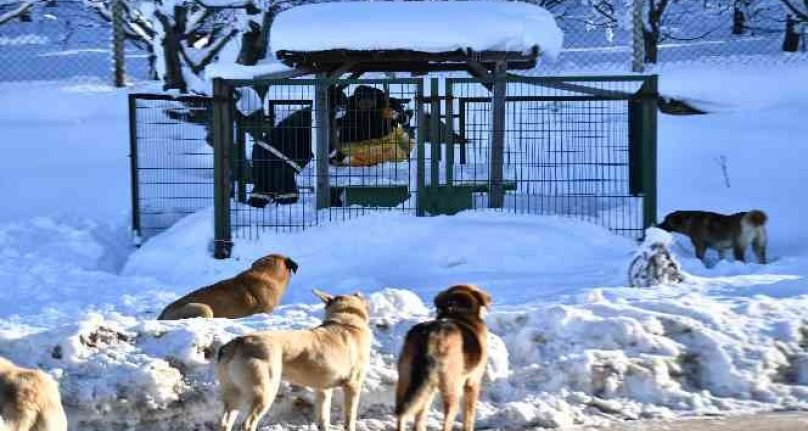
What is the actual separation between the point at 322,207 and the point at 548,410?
7.17 m

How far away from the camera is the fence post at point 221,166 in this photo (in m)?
14.2

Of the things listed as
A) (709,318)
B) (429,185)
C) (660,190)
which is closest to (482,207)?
(429,185)

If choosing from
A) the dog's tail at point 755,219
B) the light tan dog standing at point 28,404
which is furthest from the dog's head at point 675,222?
the light tan dog standing at point 28,404

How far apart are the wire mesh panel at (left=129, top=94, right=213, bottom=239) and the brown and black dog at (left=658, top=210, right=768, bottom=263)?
16.8 feet

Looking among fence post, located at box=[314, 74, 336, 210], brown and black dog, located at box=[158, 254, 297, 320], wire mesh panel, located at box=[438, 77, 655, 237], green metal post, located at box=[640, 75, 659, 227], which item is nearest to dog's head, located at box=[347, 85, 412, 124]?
fence post, located at box=[314, 74, 336, 210]

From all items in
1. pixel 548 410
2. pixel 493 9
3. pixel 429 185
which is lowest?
pixel 548 410

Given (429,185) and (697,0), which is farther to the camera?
(697,0)

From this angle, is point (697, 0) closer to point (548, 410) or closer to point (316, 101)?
point (316, 101)

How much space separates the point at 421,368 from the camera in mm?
7012

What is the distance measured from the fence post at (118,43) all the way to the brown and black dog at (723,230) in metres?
11.9

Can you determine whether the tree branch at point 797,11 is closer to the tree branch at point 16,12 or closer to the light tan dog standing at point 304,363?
the tree branch at point 16,12

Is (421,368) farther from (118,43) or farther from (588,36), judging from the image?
(588,36)

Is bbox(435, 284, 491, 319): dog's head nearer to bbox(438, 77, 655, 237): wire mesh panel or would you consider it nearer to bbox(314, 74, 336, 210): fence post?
bbox(438, 77, 655, 237): wire mesh panel

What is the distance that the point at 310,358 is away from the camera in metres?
7.25
